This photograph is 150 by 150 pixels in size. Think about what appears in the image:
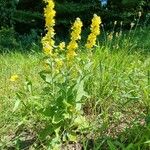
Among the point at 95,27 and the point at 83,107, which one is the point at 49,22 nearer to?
the point at 95,27

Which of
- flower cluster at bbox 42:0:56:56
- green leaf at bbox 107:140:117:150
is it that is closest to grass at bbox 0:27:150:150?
green leaf at bbox 107:140:117:150

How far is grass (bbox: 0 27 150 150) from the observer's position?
3363 millimetres

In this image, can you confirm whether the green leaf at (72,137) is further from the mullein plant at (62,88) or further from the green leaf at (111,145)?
the green leaf at (111,145)

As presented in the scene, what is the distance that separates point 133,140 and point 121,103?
1.82 feet

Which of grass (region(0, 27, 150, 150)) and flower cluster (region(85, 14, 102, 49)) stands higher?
flower cluster (region(85, 14, 102, 49))

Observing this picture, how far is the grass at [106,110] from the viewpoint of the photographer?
3.36 metres

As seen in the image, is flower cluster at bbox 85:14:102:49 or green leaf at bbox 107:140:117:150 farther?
flower cluster at bbox 85:14:102:49

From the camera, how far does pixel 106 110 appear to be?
363cm

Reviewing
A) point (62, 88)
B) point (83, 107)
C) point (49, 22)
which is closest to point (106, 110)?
point (83, 107)

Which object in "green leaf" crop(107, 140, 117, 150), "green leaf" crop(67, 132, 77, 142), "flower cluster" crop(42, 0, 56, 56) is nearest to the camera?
"green leaf" crop(107, 140, 117, 150)

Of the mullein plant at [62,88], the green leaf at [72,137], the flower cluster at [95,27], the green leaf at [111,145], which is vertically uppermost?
the flower cluster at [95,27]

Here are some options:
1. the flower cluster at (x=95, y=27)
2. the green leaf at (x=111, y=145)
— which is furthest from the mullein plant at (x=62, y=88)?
the green leaf at (x=111, y=145)

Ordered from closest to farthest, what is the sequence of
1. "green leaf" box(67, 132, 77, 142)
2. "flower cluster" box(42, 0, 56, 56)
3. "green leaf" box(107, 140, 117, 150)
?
"green leaf" box(107, 140, 117, 150) → "flower cluster" box(42, 0, 56, 56) → "green leaf" box(67, 132, 77, 142)

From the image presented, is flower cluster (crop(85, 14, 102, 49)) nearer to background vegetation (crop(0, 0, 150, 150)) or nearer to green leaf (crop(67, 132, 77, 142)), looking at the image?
background vegetation (crop(0, 0, 150, 150))
